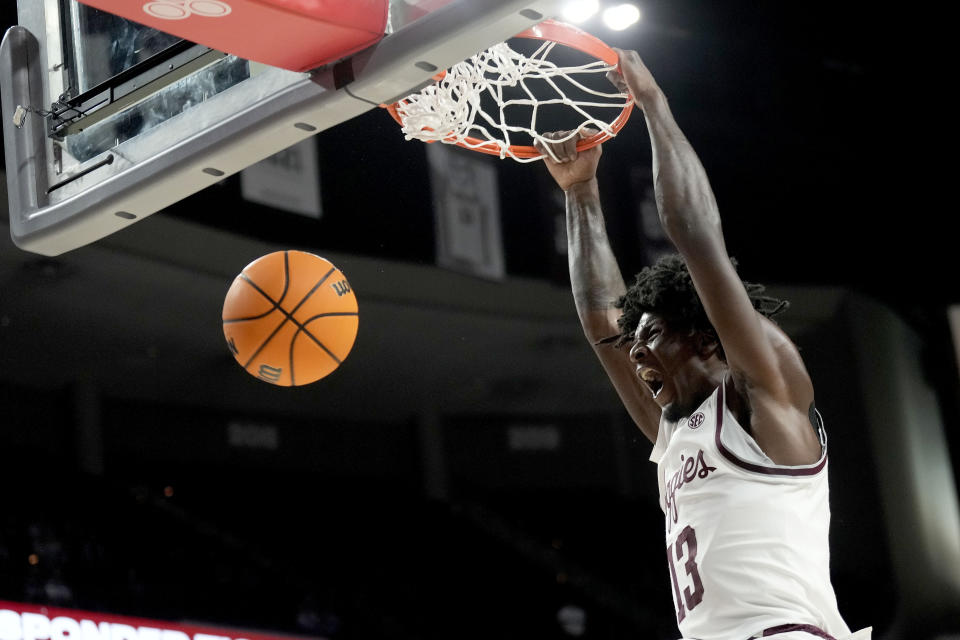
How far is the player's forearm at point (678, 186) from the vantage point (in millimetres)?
2744

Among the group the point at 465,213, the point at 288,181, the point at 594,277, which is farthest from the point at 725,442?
the point at 465,213

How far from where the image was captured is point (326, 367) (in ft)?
13.3

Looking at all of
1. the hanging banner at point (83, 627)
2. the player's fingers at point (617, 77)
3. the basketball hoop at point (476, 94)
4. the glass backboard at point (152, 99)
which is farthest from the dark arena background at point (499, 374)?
the player's fingers at point (617, 77)

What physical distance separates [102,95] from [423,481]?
6.16 m

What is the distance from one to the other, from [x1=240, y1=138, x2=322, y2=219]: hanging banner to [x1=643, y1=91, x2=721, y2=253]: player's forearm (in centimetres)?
557

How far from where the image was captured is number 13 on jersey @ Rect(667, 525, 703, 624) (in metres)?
2.74

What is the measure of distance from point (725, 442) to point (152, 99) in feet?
4.99

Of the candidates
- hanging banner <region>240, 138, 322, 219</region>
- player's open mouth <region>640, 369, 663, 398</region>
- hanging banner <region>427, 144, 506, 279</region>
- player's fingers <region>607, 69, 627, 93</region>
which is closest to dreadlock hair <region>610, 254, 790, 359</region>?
player's open mouth <region>640, 369, 663, 398</region>

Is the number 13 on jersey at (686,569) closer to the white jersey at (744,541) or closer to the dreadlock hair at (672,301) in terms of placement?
the white jersey at (744,541)

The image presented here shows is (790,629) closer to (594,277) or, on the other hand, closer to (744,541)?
(744,541)

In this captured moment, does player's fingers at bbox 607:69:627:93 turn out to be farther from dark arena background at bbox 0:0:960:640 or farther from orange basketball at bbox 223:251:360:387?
dark arena background at bbox 0:0:960:640

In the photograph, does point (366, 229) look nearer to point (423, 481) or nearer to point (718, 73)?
point (423, 481)

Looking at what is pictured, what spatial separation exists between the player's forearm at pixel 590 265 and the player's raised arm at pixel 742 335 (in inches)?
25.2

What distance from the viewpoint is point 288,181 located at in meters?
8.44
